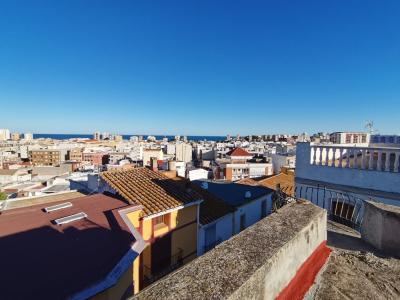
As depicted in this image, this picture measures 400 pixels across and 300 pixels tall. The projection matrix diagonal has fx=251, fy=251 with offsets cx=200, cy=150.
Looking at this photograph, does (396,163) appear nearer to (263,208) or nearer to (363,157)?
(363,157)

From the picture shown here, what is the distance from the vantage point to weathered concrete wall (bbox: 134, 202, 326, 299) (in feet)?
7.61

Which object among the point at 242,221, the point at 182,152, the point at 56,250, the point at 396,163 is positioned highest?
the point at 396,163

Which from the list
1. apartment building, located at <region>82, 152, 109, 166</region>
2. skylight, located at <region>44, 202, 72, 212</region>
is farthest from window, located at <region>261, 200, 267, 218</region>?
apartment building, located at <region>82, 152, 109, 166</region>

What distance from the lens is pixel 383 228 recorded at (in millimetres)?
5371

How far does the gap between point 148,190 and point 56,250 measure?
675cm

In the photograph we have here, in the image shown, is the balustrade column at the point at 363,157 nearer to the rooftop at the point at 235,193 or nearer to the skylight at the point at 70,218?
the skylight at the point at 70,218

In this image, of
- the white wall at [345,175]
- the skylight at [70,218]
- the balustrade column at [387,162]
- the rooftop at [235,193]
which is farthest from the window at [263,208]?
the skylight at [70,218]

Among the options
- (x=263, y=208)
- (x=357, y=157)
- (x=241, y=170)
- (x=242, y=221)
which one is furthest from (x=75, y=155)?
(x=357, y=157)

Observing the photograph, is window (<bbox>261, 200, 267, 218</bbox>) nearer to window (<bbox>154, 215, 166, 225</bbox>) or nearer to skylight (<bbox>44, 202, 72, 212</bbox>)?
window (<bbox>154, 215, 166, 225</bbox>)

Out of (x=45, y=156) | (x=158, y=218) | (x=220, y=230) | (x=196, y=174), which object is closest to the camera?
(x=158, y=218)

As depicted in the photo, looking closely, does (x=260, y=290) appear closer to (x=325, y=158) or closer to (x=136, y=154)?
(x=325, y=158)

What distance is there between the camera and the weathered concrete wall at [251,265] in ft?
7.61

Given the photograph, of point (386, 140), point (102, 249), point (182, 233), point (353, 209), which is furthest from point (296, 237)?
point (386, 140)

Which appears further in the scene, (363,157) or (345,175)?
(345,175)
